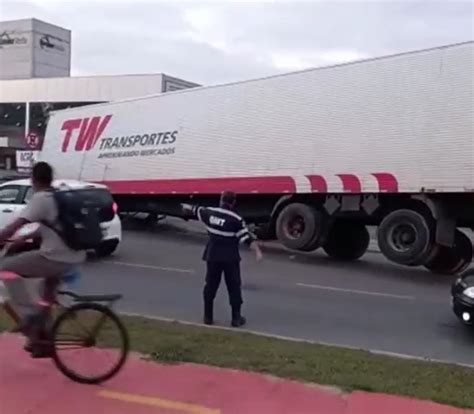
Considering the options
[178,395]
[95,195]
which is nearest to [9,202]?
[95,195]

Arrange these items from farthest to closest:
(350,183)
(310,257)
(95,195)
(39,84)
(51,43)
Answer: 1. (51,43)
2. (39,84)
3. (310,257)
4. (350,183)
5. (95,195)

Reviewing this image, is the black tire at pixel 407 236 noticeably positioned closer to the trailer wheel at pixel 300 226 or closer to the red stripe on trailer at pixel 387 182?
the red stripe on trailer at pixel 387 182

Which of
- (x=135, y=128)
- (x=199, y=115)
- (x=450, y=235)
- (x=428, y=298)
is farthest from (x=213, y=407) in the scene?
(x=135, y=128)

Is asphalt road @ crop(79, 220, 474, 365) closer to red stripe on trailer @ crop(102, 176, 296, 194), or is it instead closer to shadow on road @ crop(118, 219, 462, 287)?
shadow on road @ crop(118, 219, 462, 287)

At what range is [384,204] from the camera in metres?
15.1

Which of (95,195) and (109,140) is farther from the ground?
(109,140)

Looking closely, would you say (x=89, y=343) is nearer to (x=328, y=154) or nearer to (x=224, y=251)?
(x=224, y=251)

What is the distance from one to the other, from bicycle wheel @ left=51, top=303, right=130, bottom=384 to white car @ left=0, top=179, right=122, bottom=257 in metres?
8.47

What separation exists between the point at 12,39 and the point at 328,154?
195ft

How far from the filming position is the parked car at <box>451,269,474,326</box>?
8203mm

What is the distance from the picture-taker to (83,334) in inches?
211

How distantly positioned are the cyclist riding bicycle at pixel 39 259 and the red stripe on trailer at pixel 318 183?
34.3ft

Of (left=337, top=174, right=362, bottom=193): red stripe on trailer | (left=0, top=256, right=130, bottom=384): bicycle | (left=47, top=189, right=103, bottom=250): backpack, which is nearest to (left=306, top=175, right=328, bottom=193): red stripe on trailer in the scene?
(left=337, top=174, right=362, bottom=193): red stripe on trailer

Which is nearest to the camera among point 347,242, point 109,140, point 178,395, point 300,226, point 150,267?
point 178,395
